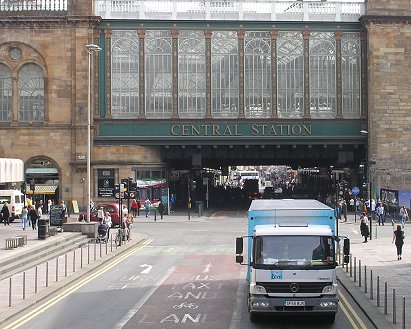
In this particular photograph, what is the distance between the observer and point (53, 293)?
23.5m

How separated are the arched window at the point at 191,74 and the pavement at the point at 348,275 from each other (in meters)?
24.8

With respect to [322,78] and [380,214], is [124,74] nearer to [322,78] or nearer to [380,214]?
[322,78]

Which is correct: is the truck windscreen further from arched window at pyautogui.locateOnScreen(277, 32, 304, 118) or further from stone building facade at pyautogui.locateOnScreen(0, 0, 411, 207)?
arched window at pyautogui.locateOnScreen(277, 32, 304, 118)

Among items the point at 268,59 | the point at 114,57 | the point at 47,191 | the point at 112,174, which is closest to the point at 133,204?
the point at 112,174

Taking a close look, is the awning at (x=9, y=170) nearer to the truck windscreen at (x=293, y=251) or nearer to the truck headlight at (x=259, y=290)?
the truck windscreen at (x=293, y=251)

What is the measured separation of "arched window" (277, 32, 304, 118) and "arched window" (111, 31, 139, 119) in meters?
13.3

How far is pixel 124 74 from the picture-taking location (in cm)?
6862

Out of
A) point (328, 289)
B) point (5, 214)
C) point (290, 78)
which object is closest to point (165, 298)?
point (328, 289)

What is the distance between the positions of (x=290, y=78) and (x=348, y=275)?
43142 mm

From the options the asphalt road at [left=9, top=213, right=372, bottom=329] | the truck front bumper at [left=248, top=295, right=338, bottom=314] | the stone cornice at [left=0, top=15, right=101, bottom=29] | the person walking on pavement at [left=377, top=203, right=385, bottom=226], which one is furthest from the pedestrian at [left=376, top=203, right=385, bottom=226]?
the truck front bumper at [left=248, top=295, right=338, bottom=314]

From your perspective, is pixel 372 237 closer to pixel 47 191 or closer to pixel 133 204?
pixel 133 204

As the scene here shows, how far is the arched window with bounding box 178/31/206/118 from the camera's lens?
6881 cm

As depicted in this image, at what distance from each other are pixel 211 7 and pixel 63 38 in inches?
549

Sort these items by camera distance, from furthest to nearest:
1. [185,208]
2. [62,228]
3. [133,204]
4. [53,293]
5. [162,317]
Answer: [185,208] < [133,204] < [62,228] < [53,293] < [162,317]
